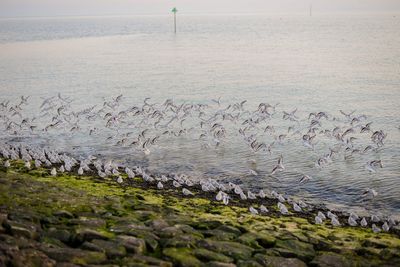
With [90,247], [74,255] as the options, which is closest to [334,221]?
[90,247]

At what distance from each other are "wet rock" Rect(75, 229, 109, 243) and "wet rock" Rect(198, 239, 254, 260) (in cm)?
177

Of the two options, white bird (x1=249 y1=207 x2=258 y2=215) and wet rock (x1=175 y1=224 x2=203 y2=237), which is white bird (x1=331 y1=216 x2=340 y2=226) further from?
wet rock (x1=175 y1=224 x2=203 y2=237)

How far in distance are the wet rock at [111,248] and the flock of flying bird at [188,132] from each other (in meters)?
5.18

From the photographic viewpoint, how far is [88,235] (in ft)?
30.4

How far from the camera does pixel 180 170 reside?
1817 centimetres

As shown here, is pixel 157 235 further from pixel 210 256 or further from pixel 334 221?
pixel 334 221

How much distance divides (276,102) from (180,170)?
1250 cm

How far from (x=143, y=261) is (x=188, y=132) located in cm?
1426

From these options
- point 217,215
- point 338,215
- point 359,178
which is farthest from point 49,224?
point 359,178

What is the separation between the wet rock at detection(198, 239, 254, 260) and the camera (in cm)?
919

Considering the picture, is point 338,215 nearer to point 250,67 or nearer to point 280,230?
point 280,230

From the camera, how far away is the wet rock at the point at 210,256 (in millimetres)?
8967

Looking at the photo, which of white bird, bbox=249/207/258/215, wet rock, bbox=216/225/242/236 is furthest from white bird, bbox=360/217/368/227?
wet rock, bbox=216/225/242/236

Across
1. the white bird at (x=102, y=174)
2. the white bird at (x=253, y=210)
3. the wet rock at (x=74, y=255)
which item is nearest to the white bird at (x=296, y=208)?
the white bird at (x=253, y=210)
